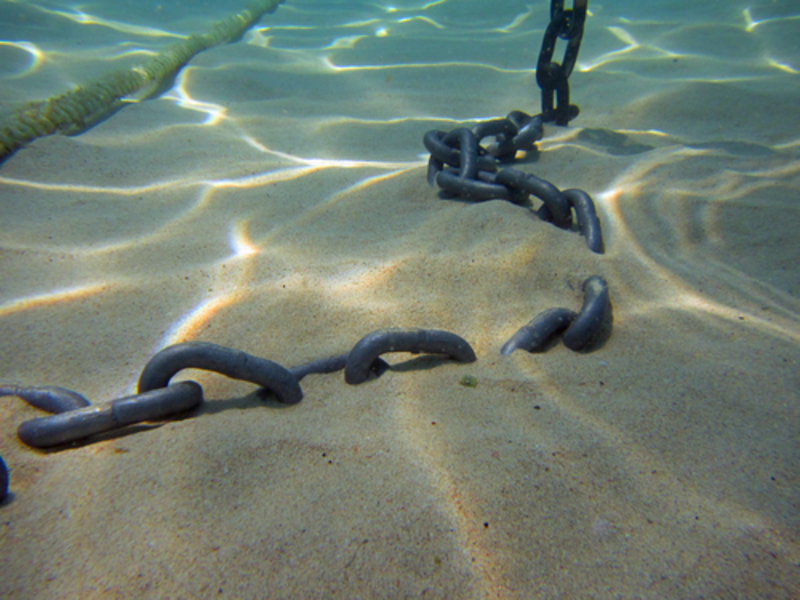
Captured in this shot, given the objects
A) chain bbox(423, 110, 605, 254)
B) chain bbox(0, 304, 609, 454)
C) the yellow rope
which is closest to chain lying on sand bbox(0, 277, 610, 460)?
chain bbox(0, 304, 609, 454)

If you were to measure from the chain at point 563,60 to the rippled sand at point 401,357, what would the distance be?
19 cm

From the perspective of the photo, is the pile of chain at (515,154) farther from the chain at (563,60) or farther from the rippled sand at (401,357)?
the rippled sand at (401,357)

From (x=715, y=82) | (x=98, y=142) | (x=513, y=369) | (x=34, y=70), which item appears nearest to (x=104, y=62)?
(x=34, y=70)

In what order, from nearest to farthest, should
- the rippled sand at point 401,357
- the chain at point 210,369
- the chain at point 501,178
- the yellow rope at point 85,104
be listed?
the rippled sand at point 401,357
the chain at point 210,369
the chain at point 501,178
the yellow rope at point 85,104

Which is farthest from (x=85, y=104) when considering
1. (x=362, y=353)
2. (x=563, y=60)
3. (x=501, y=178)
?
(x=563, y=60)

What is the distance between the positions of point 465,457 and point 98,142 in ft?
14.0

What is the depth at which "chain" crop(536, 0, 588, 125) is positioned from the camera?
3.59 metres

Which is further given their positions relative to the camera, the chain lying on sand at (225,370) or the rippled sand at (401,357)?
the chain lying on sand at (225,370)

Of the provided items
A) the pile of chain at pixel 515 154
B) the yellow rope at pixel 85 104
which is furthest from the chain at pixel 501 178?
the yellow rope at pixel 85 104

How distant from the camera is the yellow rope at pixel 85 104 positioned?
330 cm

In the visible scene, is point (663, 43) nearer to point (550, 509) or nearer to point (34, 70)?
point (550, 509)

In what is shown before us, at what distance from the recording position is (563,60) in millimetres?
3834

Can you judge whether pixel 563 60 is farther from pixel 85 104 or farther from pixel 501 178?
pixel 85 104

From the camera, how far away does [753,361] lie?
62.4 inches
